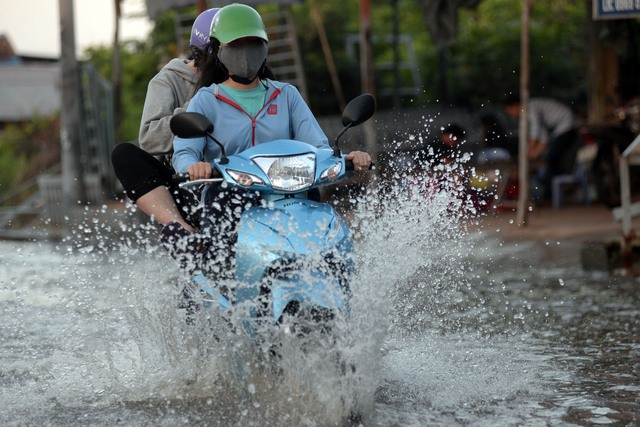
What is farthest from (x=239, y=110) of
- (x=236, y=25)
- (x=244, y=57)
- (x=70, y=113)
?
(x=70, y=113)

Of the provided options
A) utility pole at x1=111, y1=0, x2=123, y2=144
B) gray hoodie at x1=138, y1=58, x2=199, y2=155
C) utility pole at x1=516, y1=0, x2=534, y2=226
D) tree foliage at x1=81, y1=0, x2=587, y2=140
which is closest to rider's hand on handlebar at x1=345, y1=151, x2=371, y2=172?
gray hoodie at x1=138, y1=58, x2=199, y2=155

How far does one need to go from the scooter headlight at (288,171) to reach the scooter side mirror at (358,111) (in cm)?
37

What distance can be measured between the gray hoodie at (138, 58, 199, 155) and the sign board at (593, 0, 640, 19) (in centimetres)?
494

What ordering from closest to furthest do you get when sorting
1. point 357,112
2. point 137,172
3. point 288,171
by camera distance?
1. point 288,171
2. point 357,112
3. point 137,172

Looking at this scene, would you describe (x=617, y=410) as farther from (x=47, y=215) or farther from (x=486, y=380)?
(x=47, y=215)

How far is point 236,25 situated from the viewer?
17.4 feet

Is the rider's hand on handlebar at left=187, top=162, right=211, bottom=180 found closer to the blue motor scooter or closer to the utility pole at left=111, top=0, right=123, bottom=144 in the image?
the blue motor scooter

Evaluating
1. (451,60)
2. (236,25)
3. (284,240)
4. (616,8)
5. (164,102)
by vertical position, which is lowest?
(284,240)

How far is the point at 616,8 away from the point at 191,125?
601 centimetres

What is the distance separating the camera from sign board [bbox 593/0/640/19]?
996 cm

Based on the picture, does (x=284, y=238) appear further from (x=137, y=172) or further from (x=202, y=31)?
(x=202, y=31)

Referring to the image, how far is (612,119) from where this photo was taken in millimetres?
15438

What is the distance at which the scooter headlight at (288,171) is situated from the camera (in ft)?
16.1

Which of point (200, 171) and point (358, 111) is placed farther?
point (358, 111)
